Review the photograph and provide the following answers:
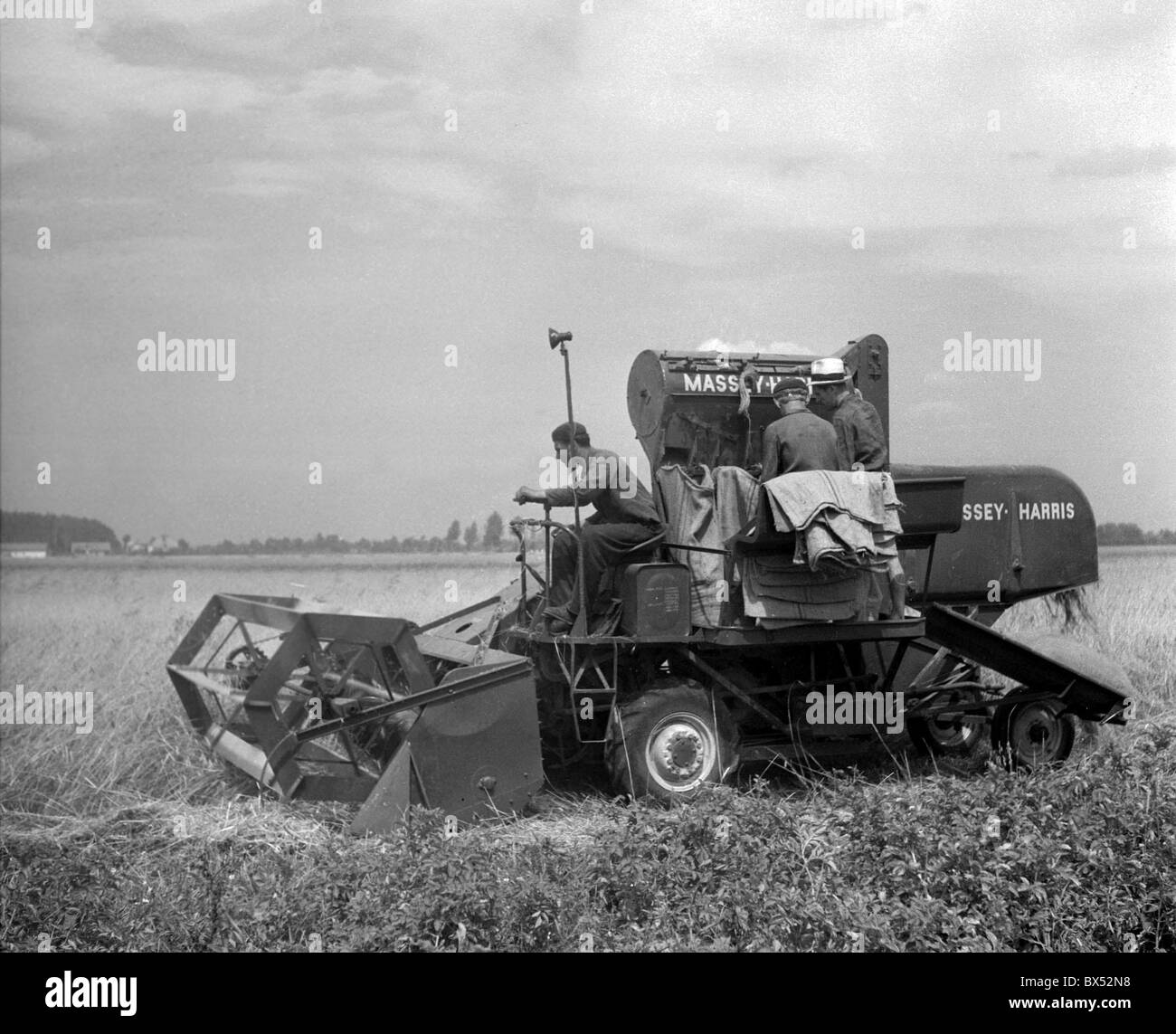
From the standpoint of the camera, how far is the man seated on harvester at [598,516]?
8172 millimetres

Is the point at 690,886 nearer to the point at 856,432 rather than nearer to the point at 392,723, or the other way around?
the point at 392,723

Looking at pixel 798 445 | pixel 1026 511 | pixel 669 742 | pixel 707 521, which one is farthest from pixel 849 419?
pixel 669 742

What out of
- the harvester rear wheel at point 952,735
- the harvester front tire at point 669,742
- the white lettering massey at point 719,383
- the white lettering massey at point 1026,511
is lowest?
the harvester rear wheel at point 952,735

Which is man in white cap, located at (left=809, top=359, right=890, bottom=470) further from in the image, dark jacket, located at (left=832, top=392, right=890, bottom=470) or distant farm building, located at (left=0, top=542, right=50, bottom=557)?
distant farm building, located at (left=0, top=542, right=50, bottom=557)

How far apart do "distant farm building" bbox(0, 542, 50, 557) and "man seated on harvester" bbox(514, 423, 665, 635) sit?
8.41 metres

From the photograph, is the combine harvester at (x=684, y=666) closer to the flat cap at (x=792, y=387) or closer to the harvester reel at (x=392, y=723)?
the harvester reel at (x=392, y=723)

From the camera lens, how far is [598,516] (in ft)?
27.7

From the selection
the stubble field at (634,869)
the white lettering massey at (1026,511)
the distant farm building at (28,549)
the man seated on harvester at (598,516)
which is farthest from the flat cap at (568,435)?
the distant farm building at (28,549)

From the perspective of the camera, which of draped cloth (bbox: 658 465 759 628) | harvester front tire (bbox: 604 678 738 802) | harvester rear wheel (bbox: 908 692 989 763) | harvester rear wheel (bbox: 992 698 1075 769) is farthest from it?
harvester rear wheel (bbox: 908 692 989 763)

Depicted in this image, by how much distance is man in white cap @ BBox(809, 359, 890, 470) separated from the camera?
8.34m

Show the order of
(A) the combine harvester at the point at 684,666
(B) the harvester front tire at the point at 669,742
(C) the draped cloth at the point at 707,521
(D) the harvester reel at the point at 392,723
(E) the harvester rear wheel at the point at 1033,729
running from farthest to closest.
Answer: (E) the harvester rear wheel at the point at 1033,729 → (C) the draped cloth at the point at 707,521 → (B) the harvester front tire at the point at 669,742 → (A) the combine harvester at the point at 684,666 → (D) the harvester reel at the point at 392,723

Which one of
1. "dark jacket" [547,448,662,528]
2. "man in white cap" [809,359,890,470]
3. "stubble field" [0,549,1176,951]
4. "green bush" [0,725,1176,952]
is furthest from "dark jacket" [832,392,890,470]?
"green bush" [0,725,1176,952]
